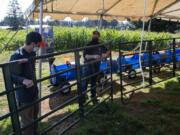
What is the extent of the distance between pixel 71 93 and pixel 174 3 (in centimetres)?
461

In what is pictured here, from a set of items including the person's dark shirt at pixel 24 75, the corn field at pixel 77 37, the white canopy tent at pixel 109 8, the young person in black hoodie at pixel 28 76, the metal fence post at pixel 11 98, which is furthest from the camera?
the corn field at pixel 77 37

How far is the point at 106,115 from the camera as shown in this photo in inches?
239

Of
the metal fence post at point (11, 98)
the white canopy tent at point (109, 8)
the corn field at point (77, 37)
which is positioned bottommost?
the metal fence post at point (11, 98)

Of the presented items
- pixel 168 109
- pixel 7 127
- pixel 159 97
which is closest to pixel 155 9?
pixel 159 97

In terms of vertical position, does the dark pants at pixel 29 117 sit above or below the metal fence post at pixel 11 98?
below

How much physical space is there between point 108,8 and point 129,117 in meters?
5.46

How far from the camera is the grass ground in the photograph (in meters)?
5.32

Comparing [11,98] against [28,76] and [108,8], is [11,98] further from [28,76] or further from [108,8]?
[108,8]

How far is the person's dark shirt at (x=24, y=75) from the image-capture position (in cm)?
367

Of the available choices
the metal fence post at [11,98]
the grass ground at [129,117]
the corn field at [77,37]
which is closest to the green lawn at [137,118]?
the grass ground at [129,117]

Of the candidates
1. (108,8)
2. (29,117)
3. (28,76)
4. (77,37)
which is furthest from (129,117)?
(77,37)

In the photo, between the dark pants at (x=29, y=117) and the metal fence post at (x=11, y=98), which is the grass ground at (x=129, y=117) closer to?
the dark pants at (x=29, y=117)

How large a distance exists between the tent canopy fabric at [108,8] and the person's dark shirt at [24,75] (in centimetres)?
437

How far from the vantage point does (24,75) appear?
392 cm
